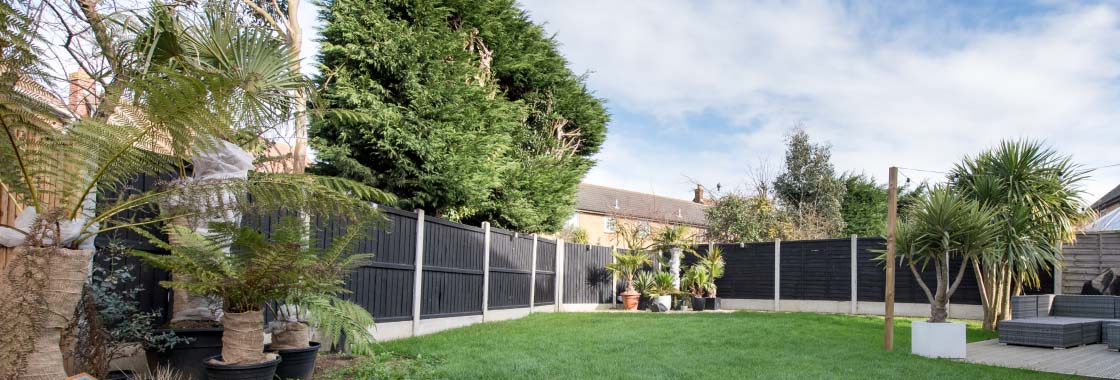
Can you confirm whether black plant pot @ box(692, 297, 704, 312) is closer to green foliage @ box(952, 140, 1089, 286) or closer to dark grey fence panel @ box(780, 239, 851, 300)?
dark grey fence panel @ box(780, 239, 851, 300)

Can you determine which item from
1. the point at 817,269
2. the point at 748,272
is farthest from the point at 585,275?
the point at 817,269

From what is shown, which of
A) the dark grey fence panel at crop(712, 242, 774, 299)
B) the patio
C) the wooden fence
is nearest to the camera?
the patio

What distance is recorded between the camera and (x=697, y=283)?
15.9 metres

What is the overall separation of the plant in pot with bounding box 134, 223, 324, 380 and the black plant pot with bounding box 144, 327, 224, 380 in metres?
0.36

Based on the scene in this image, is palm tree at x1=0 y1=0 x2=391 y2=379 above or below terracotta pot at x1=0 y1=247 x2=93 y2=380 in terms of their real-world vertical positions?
above

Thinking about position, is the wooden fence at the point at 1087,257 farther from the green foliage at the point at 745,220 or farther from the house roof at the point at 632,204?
the house roof at the point at 632,204

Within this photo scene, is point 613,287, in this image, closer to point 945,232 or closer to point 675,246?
point 675,246

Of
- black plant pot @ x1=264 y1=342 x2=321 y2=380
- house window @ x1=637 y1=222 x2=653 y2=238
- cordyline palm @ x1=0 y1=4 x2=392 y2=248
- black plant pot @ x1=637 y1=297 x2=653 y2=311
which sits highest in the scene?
cordyline palm @ x1=0 y1=4 x2=392 y2=248

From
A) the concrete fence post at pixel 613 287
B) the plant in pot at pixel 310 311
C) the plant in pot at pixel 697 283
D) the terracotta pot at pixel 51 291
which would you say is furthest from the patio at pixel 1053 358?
the concrete fence post at pixel 613 287

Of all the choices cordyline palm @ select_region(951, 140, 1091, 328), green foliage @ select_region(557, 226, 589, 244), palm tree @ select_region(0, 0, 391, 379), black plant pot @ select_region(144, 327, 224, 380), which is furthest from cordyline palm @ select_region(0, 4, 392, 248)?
green foliage @ select_region(557, 226, 589, 244)

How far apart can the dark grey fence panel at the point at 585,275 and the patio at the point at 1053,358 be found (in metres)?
8.07

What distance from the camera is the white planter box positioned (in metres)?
7.14

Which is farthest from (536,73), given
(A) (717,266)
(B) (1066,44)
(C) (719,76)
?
(B) (1066,44)

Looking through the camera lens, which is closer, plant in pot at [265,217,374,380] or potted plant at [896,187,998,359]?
plant in pot at [265,217,374,380]
